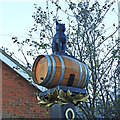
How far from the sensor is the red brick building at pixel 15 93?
6.97 metres

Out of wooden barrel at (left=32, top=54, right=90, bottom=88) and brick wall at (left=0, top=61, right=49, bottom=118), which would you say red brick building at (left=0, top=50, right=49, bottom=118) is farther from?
wooden barrel at (left=32, top=54, right=90, bottom=88)

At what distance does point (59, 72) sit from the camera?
8.98ft

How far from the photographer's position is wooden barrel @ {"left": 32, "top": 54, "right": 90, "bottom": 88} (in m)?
2.73

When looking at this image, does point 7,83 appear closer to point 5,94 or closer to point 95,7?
point 5,94

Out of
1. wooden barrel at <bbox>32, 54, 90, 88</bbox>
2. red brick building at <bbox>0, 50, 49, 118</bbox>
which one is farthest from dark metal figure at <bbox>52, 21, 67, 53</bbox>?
red brick building at <bbox>0, 50, 49, 118</bbox>

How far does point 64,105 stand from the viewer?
266 cm

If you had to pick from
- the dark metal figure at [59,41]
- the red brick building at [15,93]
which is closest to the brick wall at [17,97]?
the red brick building at [15,93]

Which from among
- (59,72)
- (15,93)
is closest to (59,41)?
(59,72)

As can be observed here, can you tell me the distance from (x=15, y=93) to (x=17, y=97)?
16 cm

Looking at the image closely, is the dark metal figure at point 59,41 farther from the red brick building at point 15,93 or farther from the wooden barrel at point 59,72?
the red brick building at point 15,93

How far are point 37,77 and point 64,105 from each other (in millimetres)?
589

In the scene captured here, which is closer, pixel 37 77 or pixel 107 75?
pixel 37 77

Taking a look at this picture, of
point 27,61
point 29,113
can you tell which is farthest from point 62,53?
point 29,113

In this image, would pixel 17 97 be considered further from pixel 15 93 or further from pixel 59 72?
pixel 59 72
